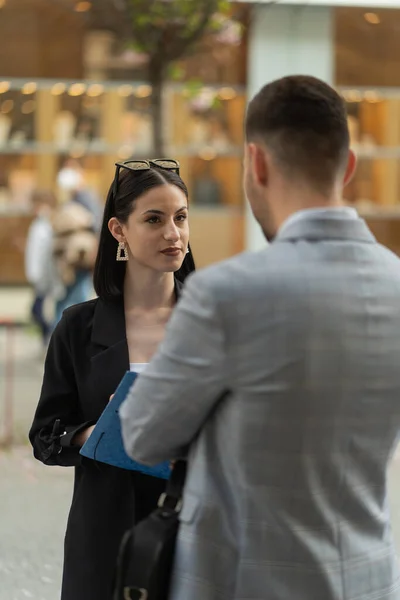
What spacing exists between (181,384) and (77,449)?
97cm

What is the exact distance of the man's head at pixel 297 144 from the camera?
6.11 feet

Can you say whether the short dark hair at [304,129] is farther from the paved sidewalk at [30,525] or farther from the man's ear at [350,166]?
the paved sidewalk at [30,525]

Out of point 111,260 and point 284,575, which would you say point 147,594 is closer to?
point 284,575

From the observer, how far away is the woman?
2.72m

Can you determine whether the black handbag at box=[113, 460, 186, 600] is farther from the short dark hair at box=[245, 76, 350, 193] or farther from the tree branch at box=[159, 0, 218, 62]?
the tree branch at box=[159, 0, 218, 62]

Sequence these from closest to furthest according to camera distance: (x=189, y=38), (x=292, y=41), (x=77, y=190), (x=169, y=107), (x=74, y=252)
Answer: (x=189, y=38) → (x=74, y=252) → (x=77, y=190) → (x=292, y=41) → (x=169, y=107)

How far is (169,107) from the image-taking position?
16766mm

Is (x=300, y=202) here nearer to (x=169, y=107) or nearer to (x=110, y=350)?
(x=110, y=350)

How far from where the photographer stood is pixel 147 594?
1.92 meters

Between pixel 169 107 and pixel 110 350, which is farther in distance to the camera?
pixel 169 107

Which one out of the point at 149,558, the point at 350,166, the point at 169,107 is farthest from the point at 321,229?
the point at 169,107

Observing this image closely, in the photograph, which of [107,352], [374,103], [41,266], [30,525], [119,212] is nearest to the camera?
[107,352]

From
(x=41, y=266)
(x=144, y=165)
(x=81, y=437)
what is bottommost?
(x=41, y=266)

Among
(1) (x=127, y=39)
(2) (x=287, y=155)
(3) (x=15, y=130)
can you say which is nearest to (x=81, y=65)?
(3) (x=15, y=130)
